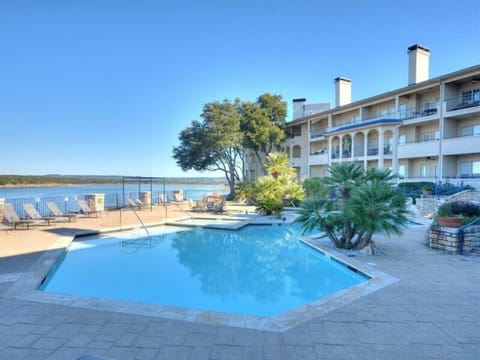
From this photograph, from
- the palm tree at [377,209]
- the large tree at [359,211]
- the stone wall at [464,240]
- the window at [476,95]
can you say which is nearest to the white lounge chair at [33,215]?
the large tree at [359,211]

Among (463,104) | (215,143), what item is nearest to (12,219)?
(215,143)

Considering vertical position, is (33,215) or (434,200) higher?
(434,200)

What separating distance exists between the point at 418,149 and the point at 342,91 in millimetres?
10044

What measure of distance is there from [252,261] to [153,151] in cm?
2719

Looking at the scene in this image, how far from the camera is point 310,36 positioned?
1641 cm

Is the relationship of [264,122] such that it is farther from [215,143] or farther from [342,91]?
[342,91]

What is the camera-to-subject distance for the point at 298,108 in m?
33.9

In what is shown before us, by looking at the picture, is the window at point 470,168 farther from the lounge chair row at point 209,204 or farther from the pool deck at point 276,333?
the pool deck at point 276,333

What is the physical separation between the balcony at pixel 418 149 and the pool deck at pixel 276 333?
16736mm

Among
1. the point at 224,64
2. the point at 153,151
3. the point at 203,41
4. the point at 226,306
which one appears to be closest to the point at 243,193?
the point at 224,64

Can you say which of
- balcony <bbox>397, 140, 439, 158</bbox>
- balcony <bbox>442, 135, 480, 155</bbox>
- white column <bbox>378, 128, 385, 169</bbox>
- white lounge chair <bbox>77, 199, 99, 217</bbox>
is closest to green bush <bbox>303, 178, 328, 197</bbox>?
white column <bbox>378, 128, 385, 169</bbox>

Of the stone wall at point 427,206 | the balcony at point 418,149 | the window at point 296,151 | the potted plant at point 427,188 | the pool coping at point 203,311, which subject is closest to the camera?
the pool coping at point 203,311

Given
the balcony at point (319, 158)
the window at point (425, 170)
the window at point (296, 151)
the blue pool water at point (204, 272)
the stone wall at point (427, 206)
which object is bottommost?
the blue pool water at point (204, 272)

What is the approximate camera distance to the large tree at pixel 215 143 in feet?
82.8
